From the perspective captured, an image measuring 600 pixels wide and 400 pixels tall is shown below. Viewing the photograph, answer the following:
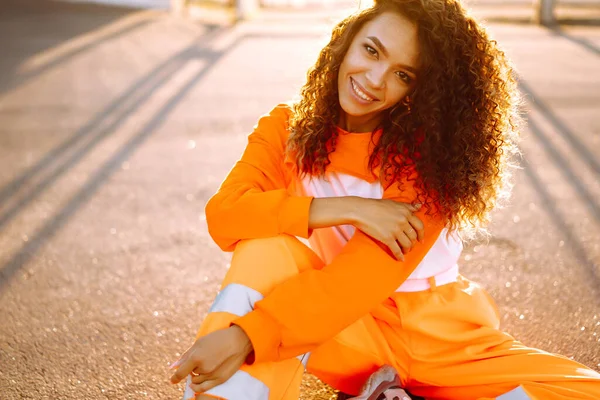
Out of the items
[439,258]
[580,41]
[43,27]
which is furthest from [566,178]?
[43,27]

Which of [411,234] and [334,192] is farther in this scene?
[334,192]

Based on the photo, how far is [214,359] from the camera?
1.75m

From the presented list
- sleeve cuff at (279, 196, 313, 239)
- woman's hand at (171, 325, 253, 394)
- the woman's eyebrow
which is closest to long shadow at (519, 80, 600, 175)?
the woman's eyebrow

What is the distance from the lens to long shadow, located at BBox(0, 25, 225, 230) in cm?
414

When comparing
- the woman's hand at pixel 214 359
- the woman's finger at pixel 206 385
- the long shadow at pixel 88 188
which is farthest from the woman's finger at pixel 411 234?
the long shadow at pixel 88 188

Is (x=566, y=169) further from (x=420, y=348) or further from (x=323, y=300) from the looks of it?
(x=323, y=300)

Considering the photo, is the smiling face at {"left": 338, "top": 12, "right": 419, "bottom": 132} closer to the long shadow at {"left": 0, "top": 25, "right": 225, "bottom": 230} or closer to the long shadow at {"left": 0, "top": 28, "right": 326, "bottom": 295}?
the long shadow at {"left": 0, "top": 28, "right": 326, "bottom": 295}

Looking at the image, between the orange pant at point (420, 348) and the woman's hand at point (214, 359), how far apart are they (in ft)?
0.27

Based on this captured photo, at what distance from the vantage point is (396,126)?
2184 mm

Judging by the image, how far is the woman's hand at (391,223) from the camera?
6.35 ft

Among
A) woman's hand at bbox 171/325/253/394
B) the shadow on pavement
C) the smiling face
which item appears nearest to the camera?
woman's hand at bbox 171/325/253/394

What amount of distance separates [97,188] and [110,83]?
2.75m

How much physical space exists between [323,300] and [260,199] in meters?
0.39

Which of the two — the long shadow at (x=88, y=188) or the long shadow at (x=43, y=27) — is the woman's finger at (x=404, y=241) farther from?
the long shadow at (x=43, y=27)
